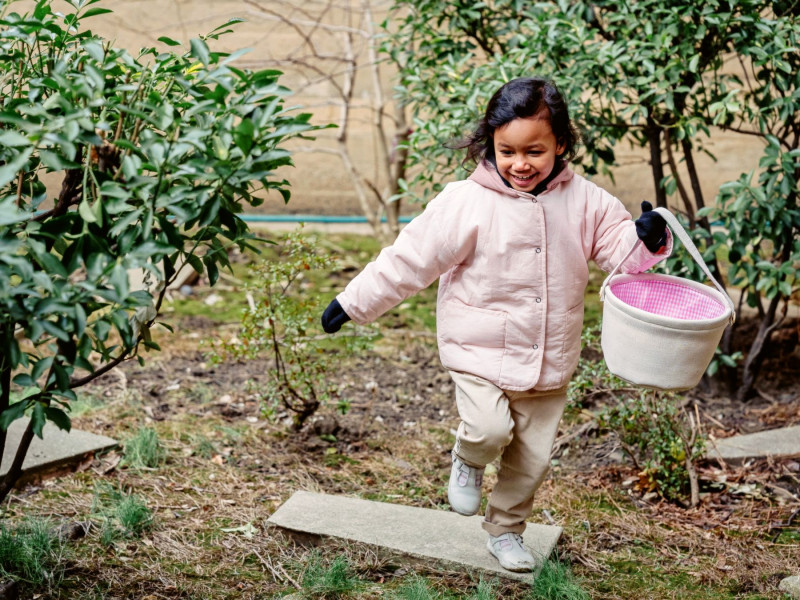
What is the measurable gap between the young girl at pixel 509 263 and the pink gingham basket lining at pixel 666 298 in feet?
0.31

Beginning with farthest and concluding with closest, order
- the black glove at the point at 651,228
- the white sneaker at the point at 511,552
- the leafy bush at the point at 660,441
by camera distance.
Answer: the leafy bush at the point at 660,441
the white sneaker at the point at 511,552
the black glove at the point at 651,228

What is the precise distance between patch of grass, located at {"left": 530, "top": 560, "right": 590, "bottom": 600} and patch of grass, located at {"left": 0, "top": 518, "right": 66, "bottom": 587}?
4.69ft

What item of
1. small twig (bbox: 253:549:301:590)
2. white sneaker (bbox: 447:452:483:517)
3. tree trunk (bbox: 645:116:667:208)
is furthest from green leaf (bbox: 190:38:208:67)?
tree trunk (bbox: 645:116:667:208)

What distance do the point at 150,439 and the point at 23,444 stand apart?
1182mm

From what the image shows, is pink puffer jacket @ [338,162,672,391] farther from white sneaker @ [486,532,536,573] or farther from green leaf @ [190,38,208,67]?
green leaf @ [190,38,208,67]

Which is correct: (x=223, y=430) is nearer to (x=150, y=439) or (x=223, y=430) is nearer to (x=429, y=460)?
(x=150, y=439)

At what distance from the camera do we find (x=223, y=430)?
4023 millimetres

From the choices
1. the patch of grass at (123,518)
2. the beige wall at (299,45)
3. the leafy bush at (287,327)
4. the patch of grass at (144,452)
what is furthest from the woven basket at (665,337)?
the beige wall at (299,45)

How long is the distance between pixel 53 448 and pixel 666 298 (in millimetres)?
2470

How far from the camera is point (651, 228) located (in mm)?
2520

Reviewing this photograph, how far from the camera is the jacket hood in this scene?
2688 millimetres

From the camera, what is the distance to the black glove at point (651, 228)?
2520 millimetres

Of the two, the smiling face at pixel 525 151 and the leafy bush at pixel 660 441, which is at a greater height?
the smiling face at pixel 525 151

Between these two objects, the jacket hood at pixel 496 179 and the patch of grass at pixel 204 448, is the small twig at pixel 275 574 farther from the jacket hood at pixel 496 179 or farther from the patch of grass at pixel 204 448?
the jacket hood at pixel 496 179
